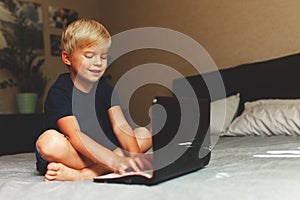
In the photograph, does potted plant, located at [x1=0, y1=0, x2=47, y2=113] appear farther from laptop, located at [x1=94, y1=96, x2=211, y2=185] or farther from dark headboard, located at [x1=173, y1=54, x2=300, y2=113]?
laptop, located at [x1=94, y1=96, x2=211, y2=185]

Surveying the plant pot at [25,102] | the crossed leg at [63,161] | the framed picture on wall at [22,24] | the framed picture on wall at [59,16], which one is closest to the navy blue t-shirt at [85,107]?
the crossed leg at [63,161]

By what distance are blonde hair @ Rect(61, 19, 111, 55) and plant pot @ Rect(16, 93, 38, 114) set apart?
226 cm

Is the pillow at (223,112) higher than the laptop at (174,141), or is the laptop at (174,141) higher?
the laptop at (174,141)

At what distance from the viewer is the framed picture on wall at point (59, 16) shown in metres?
3.69

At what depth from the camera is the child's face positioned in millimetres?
1126

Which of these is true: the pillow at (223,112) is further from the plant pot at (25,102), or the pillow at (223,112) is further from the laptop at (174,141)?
the plant pot at (25,102)

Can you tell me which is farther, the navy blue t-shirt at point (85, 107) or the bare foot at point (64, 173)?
the navy blue t-shirt at point (85, 107)

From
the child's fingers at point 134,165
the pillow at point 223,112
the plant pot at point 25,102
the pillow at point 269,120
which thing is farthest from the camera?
the plant pot at point 25,102

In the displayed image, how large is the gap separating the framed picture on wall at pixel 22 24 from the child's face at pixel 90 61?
8.09 feet

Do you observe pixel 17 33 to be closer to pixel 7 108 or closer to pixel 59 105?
pixel 7 108

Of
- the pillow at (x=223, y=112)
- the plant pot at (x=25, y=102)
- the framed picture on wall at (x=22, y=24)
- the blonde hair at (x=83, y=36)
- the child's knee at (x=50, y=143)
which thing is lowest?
the plant pot at (x=25, y=102)

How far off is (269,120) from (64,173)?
A: 55.2 inches

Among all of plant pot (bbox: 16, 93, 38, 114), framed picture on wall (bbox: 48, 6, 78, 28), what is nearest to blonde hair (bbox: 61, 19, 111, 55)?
plant pot (bbox: 16, 93, 38, 114)

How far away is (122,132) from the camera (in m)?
1.27
